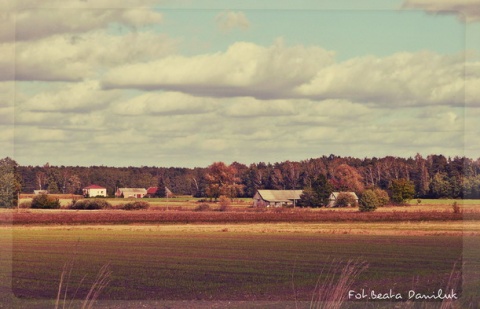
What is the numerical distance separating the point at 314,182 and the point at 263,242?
2646 cm

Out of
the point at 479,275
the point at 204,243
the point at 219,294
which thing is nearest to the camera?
the point at 219,294

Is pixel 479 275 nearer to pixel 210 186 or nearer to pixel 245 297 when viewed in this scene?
pixel 245 297

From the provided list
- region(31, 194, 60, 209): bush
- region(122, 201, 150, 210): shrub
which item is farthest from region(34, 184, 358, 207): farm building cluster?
region(122, 201, 150, 210): shrub

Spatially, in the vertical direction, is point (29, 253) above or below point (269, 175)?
below

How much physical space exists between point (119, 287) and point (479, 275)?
14688 mm

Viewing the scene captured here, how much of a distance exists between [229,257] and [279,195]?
522 inches

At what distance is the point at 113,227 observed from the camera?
6488cm

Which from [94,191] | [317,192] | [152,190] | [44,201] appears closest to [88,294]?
[152,190]

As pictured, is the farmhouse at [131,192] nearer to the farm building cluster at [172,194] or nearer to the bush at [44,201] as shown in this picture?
the farm building cluster at [172,194]

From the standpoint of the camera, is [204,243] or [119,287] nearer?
[119,287]

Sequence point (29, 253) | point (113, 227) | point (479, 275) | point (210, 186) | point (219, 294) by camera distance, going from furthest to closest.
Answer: point (113, 227), point (29, 253), point (479, 275), point (219, 294), point (210, 186)

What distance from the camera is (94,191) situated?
86.6 ft

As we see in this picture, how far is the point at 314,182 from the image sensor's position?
27.1 meters

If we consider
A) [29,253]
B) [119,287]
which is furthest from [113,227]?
[119,287]
